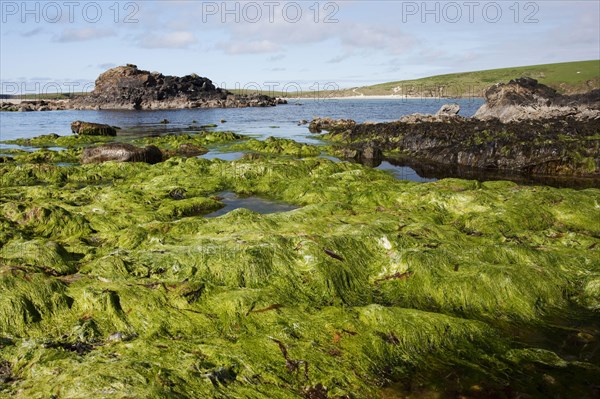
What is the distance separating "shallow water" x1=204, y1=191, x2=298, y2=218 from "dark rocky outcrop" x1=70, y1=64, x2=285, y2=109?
94801mm

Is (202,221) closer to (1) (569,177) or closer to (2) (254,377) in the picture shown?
(2) (254,377)

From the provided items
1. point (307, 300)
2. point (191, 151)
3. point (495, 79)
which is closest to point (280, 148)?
point (191, 151)

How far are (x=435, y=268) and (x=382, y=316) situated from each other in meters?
1.99

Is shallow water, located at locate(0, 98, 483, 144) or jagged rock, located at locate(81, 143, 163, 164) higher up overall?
shallow water, located at locate(0, 98, 483, 144)

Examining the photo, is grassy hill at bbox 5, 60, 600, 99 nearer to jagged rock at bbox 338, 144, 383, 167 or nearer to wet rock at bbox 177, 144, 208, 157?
jagged rock at bbox 338, 144, 383, 167

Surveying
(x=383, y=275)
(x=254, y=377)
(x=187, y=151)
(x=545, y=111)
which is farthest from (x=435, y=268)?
(x=545, y=111)

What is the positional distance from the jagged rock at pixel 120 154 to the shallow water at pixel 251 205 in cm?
747

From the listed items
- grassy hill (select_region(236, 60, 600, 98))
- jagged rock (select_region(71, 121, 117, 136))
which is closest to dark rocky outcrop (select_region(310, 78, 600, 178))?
jagged rock (select_region(71, 121, 117, 136))

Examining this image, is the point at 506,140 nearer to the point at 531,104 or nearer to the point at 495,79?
the point at 531,104

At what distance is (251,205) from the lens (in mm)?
13758

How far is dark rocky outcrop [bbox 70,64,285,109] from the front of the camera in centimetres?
10350

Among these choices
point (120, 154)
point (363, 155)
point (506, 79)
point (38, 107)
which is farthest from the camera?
point (506, 79)

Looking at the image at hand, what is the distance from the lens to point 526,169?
1961 cm

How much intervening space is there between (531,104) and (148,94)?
90.3 metres
